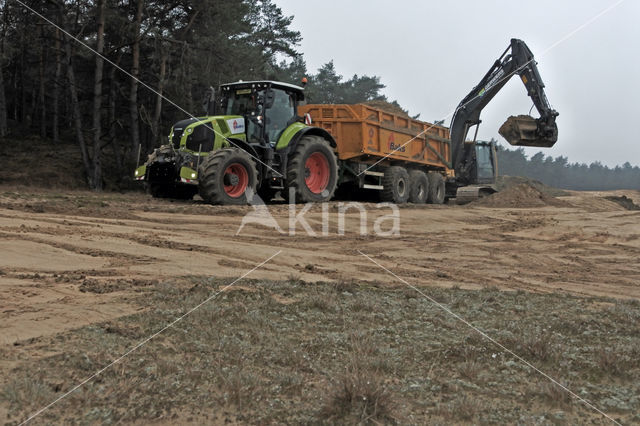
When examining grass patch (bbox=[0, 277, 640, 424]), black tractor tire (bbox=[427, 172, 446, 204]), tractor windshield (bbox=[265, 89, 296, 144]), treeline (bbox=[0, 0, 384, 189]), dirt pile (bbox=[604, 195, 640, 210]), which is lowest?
grass patch (bbox=[0, 277, 640, 424])

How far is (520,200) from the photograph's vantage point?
1802 centimetres

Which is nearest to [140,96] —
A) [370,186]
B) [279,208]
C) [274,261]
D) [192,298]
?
[370,186]

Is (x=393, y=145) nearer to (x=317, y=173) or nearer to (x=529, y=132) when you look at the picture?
(x=317, y=173)

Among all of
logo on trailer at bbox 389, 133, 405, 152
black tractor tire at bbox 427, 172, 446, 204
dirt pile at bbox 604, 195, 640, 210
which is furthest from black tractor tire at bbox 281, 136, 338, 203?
dirt pile at bbox 604, 195, 640, 210

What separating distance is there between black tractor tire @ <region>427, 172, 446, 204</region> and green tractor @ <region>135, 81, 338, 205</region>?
5.80 m

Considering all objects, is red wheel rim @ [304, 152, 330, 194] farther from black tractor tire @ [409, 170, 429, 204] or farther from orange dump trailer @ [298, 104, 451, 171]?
black tractor tire @ [409, 170, 429, 204]

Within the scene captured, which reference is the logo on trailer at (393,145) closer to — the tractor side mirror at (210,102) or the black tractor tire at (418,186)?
the black tractor tire at (418,186)

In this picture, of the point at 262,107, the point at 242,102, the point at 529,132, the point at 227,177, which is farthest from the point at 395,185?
the point at 227,177

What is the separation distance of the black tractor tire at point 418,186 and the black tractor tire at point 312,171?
4282 mm

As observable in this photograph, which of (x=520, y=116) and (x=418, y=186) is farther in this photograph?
(x=520, y=116)

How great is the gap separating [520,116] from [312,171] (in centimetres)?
891

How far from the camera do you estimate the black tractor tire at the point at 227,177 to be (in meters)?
10.5

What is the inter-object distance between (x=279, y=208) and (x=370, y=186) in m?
4.85

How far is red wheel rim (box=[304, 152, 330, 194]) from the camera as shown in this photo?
13164 mm
